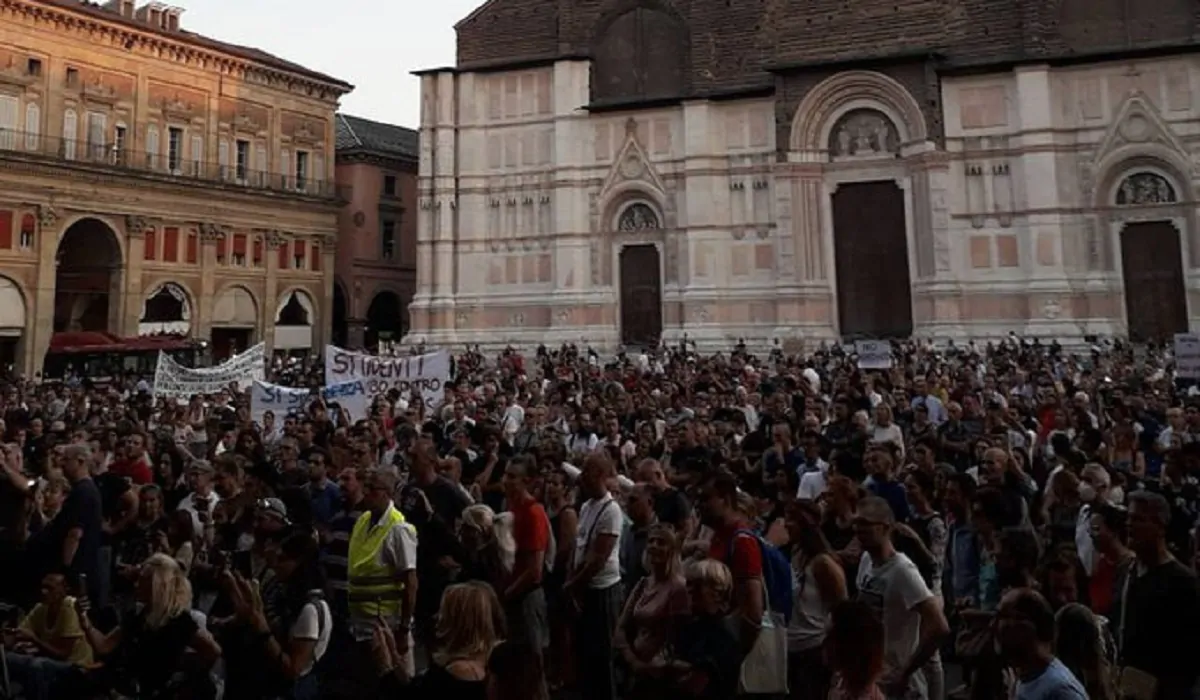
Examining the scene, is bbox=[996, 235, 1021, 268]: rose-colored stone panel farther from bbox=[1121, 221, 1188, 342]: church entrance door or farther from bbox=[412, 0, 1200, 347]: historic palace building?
bbox=[1121, 221, 1188, 342]: church entrance door

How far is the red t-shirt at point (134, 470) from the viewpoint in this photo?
32.9 feet

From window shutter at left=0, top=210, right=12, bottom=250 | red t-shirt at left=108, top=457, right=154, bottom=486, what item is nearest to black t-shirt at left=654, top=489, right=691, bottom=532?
red t-shirt at left=108, top=457, right=154, bottom=486

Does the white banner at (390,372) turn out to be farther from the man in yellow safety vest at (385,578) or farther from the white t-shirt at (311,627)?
the white t-shirt at (311,627)

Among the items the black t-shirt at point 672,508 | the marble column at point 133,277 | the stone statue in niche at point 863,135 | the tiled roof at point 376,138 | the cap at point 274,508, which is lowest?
the black t-shirt at point 672,508

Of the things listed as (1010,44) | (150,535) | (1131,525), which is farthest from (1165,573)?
(1010,44)


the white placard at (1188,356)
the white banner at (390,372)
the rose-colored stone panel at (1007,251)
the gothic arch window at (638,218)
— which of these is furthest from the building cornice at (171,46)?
the white placard at (1188,356)

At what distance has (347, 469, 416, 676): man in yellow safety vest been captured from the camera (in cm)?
648

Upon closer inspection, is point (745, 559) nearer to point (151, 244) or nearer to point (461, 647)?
point (461, 647)

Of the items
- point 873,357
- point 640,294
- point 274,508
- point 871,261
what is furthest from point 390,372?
point 871,261

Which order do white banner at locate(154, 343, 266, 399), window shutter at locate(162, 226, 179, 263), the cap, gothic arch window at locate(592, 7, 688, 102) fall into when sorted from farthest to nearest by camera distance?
1. window shutter at locate(162, 226, 179, 263)
2. gothic arch window at locate(592, 7, 688, 102)
3. white banner at locate(154, 343, 266, 399)
4. the cap

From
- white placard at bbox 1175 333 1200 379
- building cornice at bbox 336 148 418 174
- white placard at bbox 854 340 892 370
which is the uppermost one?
building cornice at bbox 336 148 418 174

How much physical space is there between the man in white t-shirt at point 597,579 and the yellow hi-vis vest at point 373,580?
51.7 inches

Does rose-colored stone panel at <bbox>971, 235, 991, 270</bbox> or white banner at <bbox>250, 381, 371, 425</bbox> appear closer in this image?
white banner at <bbox>250, 381, 371, 425</bbox>

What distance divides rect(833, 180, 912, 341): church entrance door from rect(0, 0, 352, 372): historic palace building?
92.7 ft
